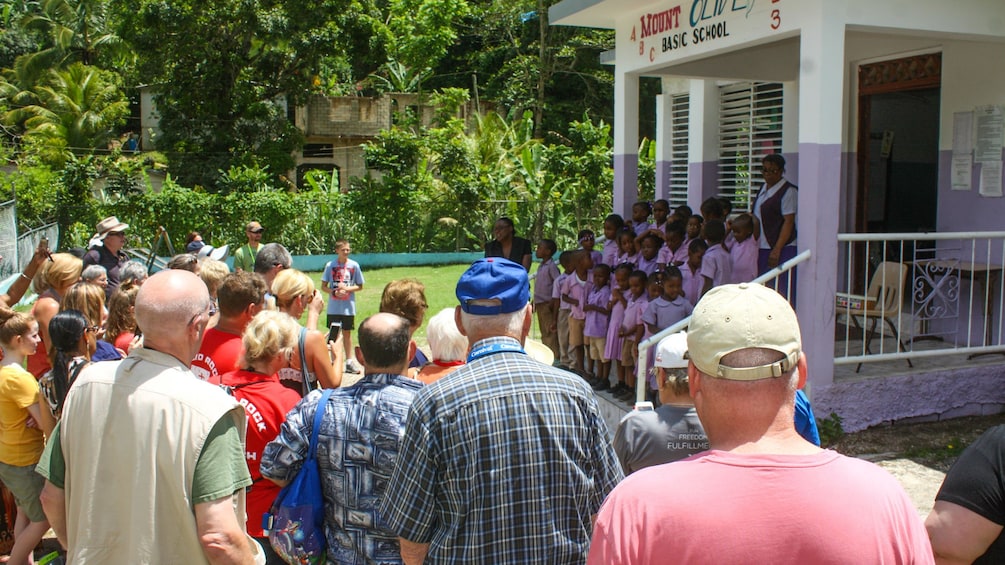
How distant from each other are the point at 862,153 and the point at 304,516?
935 centimetres

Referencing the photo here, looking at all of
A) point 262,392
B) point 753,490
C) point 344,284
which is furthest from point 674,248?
point 753,490

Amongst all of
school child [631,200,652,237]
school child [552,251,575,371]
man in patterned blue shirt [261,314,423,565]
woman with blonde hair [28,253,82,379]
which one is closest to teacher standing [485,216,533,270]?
school child [552,251,575,371]

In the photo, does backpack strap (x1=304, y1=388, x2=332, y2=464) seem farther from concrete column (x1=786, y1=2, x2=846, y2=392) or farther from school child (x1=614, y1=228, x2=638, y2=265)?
school child (x1=614, y1=228, x2=638, y2=265)

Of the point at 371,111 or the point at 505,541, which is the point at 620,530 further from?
the point at 371,111

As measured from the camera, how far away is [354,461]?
10.0ft

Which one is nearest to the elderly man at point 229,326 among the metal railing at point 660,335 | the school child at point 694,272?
the metal railing at point 660,335

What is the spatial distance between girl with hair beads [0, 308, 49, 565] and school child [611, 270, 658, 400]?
4.59 metres

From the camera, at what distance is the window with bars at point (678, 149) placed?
12.3 m

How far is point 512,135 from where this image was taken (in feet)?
80.3

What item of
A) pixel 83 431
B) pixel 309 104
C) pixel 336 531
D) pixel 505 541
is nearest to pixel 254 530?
pixel 336 531

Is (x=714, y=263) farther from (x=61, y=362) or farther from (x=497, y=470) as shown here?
(x=497, y=470)

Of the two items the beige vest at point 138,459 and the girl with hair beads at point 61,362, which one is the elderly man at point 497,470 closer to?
the beige vest at point 138,459

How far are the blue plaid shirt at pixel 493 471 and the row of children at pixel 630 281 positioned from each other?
477cm

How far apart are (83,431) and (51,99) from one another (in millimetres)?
32139
